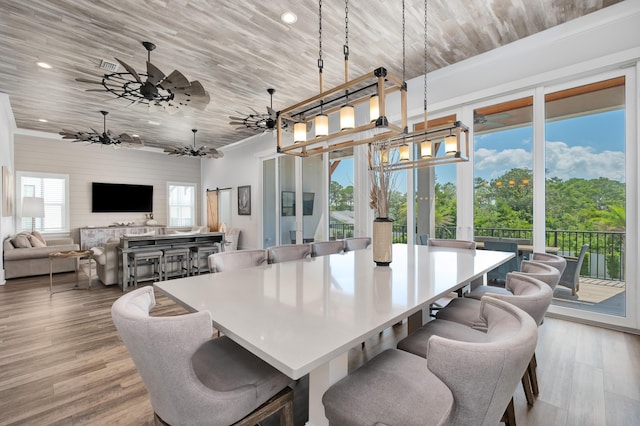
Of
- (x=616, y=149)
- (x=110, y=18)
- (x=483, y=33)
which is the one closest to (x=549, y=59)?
(x=483, y=33)

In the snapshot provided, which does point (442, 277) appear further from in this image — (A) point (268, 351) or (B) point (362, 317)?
(A) point (268, 351)

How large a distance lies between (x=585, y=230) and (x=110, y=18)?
542 cm

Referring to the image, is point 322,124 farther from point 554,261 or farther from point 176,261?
point 176,261

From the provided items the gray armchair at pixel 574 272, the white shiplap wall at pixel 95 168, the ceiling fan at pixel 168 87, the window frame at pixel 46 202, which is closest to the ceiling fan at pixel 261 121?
the ceiling fan at pixel 168 87

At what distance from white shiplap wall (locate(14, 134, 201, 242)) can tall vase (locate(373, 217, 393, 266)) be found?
8.59m

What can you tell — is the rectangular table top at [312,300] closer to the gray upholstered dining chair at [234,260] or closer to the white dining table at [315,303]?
the white dining table at [315,303]

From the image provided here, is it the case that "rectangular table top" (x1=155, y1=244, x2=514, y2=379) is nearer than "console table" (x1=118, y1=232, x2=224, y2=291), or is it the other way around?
"rectangular table top" (x1=155, y1=244, x2=514, y2=379)

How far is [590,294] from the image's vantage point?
127 inches

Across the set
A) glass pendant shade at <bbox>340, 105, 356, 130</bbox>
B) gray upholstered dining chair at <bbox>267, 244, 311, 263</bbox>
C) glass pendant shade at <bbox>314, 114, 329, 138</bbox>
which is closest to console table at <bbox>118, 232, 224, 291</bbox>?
gray upholstered dining chair at <bbox>267, 244, 311, 263</bbox>

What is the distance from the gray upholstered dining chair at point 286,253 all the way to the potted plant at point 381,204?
78cm

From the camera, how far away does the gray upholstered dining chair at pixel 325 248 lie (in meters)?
2.99

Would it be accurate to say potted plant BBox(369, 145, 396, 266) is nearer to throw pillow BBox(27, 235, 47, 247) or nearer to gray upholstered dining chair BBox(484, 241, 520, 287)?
gray upholstered dining chair BBox(484, 241, 520, 287)

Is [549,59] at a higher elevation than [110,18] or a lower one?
lower

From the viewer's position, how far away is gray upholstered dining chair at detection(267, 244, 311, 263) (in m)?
2.52
